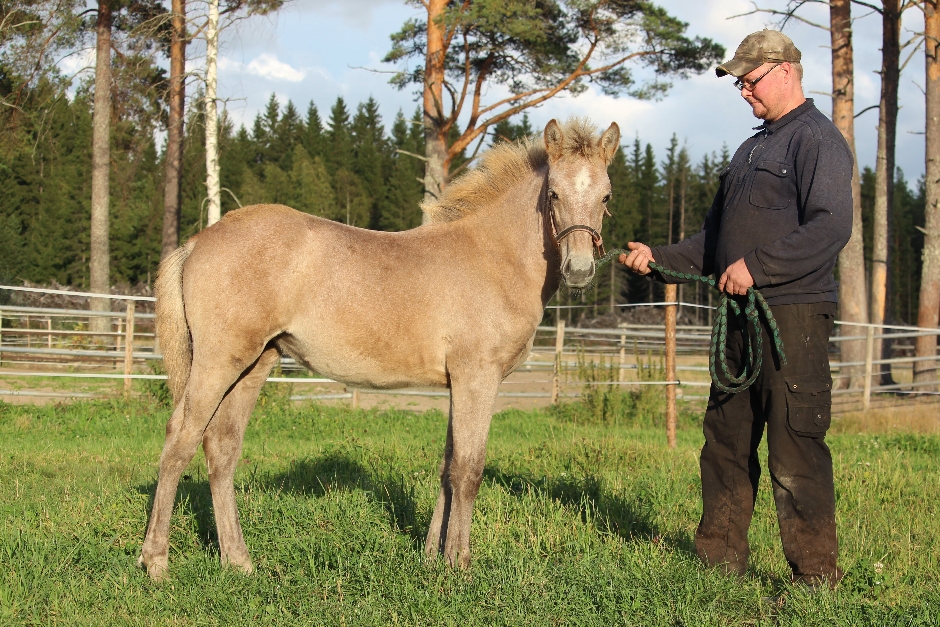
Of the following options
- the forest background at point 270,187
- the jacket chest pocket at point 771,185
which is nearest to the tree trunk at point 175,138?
the forest background at point 270,187

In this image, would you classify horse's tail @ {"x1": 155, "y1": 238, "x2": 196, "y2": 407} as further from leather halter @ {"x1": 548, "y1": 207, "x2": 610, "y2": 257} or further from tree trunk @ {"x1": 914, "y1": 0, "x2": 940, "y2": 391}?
tree trunk @ {"x1": 914, "y1": 0, "x2": 940, "y2": 391}

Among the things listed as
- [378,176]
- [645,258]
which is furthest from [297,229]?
[378,176]

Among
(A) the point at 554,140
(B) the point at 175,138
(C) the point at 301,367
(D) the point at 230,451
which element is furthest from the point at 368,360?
(B) the point at 175,138

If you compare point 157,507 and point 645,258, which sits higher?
point 645,258

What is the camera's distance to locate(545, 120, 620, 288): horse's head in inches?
157

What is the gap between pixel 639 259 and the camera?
4.23m

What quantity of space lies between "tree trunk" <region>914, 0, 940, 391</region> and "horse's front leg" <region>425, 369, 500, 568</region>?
1444cm

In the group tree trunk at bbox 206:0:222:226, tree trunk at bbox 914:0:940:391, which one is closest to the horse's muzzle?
tree trunk at bbox 206:0:222:226

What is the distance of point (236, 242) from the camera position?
418 centimetres

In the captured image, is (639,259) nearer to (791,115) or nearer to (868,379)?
(791,115)

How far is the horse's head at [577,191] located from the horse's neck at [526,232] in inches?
7.4

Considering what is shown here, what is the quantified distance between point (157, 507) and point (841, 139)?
4.19 m

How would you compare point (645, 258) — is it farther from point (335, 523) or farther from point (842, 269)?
point (842, 269)

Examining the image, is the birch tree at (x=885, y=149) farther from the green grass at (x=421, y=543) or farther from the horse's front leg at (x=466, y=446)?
the horse's front leg at (x=466, y=446)
